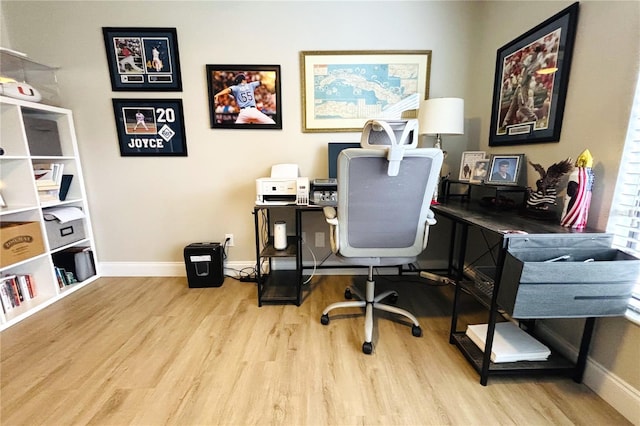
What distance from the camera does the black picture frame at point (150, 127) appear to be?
2.25 metres

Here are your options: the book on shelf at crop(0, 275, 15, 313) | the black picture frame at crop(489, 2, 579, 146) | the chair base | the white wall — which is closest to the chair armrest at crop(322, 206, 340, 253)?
the chair base

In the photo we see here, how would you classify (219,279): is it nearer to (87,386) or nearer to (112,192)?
(87,386)

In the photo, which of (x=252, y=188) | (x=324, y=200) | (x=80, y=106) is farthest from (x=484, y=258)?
(x=80, y=106)

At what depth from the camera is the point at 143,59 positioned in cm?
219

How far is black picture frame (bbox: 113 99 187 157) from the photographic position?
2254 millimetres

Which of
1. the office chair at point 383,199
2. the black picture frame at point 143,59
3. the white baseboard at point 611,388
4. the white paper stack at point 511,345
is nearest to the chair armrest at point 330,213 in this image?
the office chair at point 383,199

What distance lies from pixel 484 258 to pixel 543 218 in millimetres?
783

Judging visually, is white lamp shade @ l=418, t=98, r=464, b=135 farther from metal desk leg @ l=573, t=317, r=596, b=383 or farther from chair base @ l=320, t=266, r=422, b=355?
metal desk leg @ l=573, t=317, r=596, b=383

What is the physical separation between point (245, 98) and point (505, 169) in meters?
2.06

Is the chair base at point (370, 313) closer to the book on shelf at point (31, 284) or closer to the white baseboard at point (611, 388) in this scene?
the white baseboard at point (611, 388)

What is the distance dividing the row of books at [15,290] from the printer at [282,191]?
1.86 metres

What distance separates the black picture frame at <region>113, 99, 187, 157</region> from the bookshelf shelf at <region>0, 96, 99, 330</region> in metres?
0.41

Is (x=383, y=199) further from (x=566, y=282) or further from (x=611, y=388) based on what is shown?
(x=611, y=388)

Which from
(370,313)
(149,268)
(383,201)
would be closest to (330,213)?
(383,201)
